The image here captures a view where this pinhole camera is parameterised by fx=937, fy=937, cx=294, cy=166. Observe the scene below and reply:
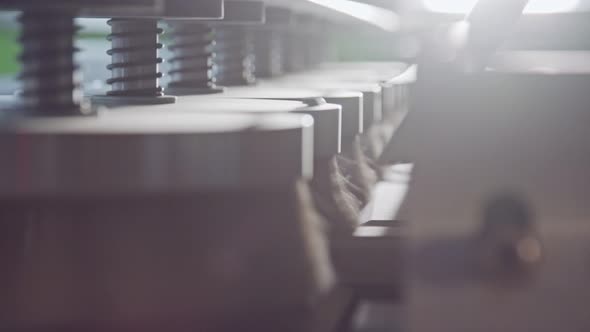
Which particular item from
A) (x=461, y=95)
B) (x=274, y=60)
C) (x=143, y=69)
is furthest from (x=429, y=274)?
(x=274, y=60)

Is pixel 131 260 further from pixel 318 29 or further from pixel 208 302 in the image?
pixel 318 29

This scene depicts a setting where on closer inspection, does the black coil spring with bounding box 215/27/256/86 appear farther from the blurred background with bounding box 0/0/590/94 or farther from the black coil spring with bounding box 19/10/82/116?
the black coil spring with bounding box 19/10/82/116

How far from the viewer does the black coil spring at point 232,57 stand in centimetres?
136

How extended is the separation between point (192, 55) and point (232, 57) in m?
0.27

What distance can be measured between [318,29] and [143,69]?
1768mm

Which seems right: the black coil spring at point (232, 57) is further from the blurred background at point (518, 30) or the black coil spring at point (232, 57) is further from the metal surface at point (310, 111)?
the metal surface at point (310, 111)

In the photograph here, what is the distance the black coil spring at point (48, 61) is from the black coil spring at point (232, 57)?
0.69 meters

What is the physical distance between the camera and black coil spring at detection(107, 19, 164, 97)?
32.9 inches

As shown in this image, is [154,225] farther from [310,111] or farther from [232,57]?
[232,57]

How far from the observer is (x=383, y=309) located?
820 millimetres

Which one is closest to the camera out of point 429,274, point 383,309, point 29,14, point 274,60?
point 429,274

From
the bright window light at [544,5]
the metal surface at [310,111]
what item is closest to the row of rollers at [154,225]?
the metal surface at [310,111]

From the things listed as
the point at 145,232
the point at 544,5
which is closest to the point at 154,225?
the point at 145,232

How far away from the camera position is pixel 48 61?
25.7 inches
